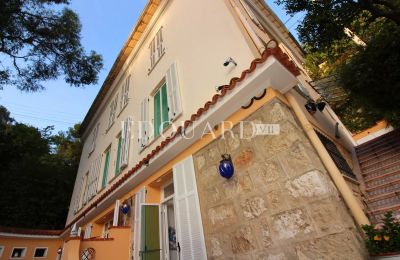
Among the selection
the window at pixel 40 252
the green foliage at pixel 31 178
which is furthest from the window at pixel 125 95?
the green foliage at pixel 31 178

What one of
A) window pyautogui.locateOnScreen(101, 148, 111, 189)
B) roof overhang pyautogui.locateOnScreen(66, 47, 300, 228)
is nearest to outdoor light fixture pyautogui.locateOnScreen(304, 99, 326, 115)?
roof overhang pyautogui.locateOnScreen(66, 47, 300, 228)

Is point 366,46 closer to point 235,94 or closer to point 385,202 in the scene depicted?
point 385,202

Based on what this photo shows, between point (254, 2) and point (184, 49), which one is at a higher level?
point (254, 2)

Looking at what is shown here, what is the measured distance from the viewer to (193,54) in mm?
5641

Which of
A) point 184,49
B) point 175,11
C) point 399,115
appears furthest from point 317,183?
point 175,11

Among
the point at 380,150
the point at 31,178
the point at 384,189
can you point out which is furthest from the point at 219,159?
the point at 31,178

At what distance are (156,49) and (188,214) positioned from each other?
18.8 ft

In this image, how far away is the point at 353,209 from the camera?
8.40 feet

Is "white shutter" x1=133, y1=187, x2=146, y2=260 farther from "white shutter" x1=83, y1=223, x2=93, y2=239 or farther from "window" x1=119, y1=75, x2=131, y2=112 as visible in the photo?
"window" x1=119, y1=75, x2=131, y2=112

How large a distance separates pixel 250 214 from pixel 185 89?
329 cm

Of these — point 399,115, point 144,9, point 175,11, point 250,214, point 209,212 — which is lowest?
point 250,214

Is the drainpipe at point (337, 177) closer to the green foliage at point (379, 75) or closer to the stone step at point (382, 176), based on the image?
the green foliage at point (379, 75)

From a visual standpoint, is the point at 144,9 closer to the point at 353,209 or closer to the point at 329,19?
the point at 329,19

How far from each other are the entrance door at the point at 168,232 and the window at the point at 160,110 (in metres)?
1.83
